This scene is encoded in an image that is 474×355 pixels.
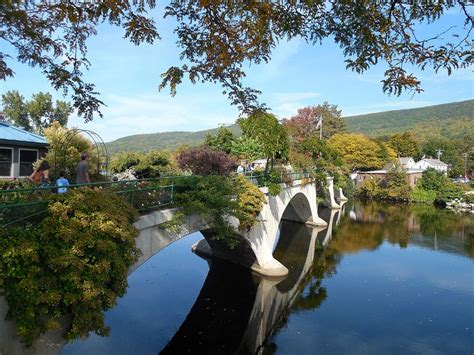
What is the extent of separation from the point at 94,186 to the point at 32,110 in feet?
123

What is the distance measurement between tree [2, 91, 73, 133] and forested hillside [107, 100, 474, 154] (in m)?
51.7

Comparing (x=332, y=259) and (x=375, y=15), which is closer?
(x=375, y=15)

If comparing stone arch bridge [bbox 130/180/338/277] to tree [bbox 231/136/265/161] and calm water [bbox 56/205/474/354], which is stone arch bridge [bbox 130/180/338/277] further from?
tree [bbox 231/136/265/161]

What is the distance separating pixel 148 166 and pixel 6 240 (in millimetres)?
21442

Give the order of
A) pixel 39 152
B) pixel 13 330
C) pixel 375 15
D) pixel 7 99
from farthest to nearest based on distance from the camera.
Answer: pixel 7 99 → pixel 39 152 → pixel 13 330 → pixel 375 15

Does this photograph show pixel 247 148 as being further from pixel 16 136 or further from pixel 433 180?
pixel 433 180

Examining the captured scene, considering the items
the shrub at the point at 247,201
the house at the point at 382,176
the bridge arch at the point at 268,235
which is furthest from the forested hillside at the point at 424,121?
the shrub at the point at 247,201

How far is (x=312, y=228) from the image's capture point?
30.3 m

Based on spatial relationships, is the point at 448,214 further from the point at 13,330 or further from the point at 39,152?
the point at 13,330

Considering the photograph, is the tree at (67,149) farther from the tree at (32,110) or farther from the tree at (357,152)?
the tree at (357,152)

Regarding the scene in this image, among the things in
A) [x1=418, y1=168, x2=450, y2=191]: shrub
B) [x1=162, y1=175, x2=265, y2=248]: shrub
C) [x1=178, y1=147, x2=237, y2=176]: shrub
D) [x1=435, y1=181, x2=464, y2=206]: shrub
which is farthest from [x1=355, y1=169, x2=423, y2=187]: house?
[x1=162, y1=175, x2=265, y2=248]: shrub

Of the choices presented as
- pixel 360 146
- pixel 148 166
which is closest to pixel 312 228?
pixel 148 166

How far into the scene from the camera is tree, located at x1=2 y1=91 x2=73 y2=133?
39.8 meters

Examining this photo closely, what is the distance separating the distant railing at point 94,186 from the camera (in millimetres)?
5602
